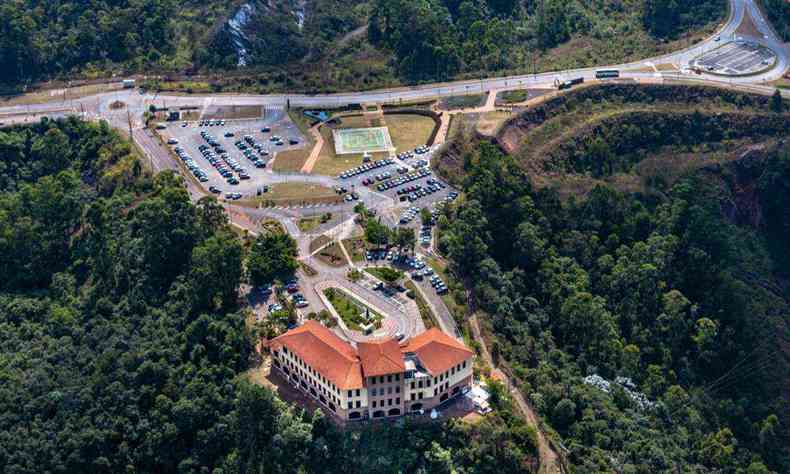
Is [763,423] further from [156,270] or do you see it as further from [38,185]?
[38,185]

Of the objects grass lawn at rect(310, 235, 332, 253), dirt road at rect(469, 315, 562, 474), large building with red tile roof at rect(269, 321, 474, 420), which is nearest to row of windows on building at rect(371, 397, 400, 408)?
large building with red tile roof at rect(269, 321, 474, 420)

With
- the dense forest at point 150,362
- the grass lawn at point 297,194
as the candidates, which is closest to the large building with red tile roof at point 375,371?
the dense forest at point 150,362

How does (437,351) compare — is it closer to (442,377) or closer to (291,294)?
(442,377)

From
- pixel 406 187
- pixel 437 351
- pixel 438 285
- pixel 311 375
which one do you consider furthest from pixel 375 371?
pixel 406 187

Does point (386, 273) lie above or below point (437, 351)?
above

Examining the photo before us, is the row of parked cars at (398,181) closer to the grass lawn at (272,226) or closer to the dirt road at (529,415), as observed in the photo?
the grass lawn at (272,226)

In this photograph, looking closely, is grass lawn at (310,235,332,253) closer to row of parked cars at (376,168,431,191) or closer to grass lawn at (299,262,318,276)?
grass lawn at (299,262,318,276)
